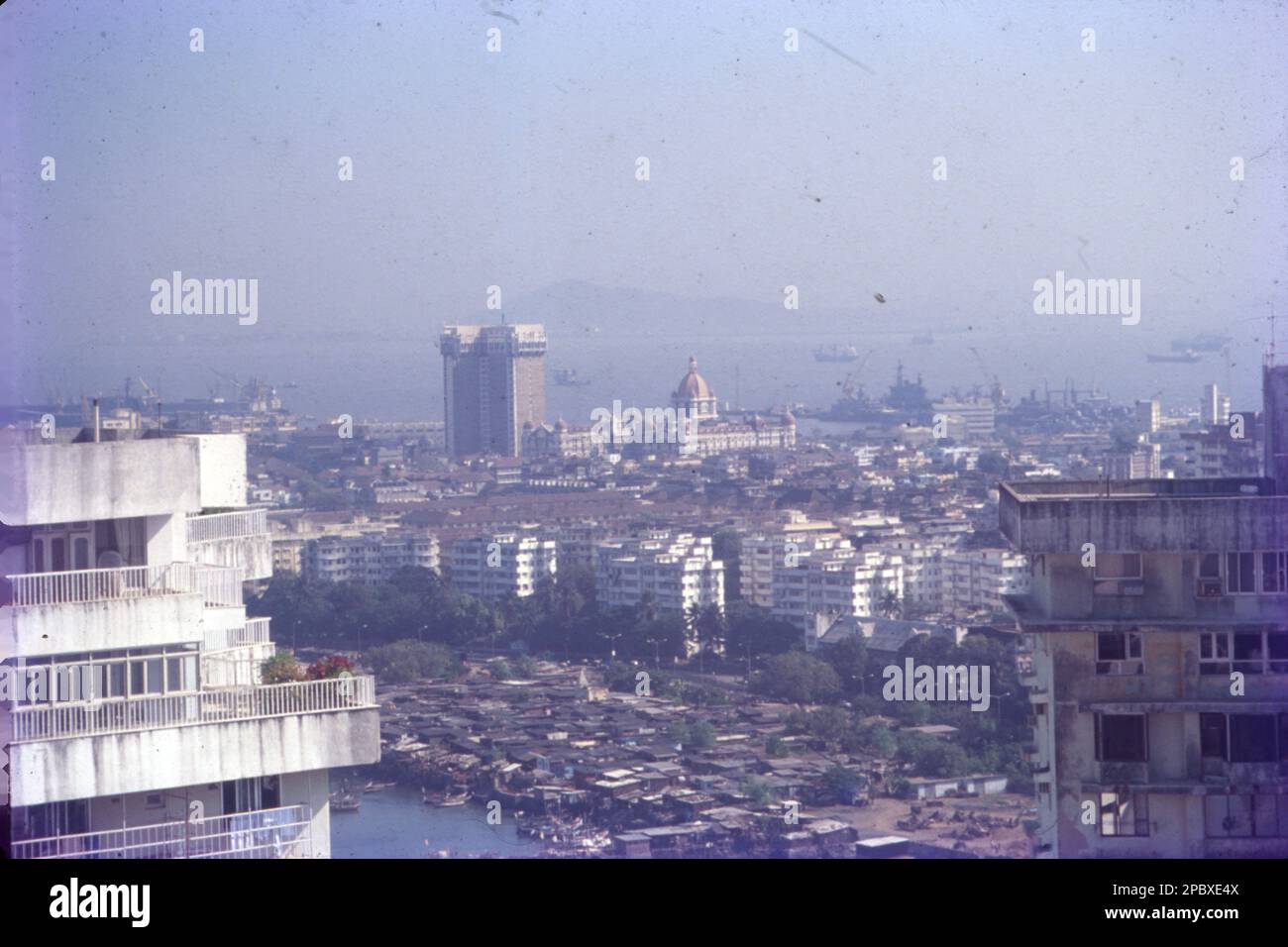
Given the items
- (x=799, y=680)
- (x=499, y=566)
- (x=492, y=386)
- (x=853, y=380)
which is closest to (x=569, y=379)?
(x=492, y=386)

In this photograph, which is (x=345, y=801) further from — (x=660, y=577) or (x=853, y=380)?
(x=853, y=380)

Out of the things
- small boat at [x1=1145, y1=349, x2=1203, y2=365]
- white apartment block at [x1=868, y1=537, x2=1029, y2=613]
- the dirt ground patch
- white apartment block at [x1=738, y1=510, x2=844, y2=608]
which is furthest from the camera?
white apartment block at [x1=738, y1=510, x2=844, y2=608]

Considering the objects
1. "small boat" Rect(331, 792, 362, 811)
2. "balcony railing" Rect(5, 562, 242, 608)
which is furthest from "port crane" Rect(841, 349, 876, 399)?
"balcony railing" Rect(5, 562, 242, 608)

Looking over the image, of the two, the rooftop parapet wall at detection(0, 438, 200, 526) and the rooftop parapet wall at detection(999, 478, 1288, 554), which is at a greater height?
the rooftop parapet wall at detection(0, 438, 200, 526)

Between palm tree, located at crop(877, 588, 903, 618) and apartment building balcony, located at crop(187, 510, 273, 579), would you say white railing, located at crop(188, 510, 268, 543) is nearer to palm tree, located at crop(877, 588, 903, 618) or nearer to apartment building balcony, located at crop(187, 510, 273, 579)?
apartment building balcony, located at crop(187, 510, 273, 579)

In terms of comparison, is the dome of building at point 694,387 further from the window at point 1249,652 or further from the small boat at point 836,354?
the window at point 1249,652

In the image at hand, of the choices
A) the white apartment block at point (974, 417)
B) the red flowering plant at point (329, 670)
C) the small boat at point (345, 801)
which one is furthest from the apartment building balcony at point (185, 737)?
the white apartment block at point (974, 417)
